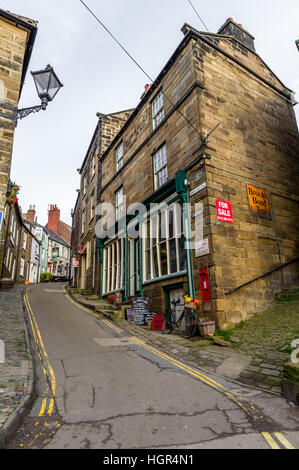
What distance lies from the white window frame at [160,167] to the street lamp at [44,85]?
6118 mm

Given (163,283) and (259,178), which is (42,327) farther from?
(259,178)

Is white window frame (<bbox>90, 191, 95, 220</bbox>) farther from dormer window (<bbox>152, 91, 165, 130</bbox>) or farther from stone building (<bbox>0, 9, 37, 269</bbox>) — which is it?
stone building (<bbox>0, 9, 37, 269</bbox>)

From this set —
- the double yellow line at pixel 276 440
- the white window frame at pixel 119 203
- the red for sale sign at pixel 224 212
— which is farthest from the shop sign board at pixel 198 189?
the double yellow line at pixel 276 440

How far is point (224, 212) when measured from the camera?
877 centimetres

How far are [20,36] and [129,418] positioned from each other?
29.3 ft

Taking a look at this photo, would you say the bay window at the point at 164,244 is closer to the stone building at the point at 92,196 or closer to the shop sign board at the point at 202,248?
the shop sign board at the point at 202,248

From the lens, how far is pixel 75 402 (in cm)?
396

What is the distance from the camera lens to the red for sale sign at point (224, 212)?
8.63 m

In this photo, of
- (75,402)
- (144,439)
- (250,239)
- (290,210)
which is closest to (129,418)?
(144,439)

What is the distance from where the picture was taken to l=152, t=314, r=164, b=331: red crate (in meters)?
9.54

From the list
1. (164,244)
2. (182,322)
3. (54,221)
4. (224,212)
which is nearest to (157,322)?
(182,322)

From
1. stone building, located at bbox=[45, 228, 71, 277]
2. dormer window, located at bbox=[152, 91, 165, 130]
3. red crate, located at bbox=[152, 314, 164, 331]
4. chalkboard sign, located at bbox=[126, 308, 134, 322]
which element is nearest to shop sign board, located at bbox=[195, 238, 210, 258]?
red crate, located at bbox=[152, 314, 164, 331]

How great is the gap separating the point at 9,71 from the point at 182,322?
28.3 feet

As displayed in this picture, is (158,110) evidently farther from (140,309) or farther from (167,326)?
(167,326)
